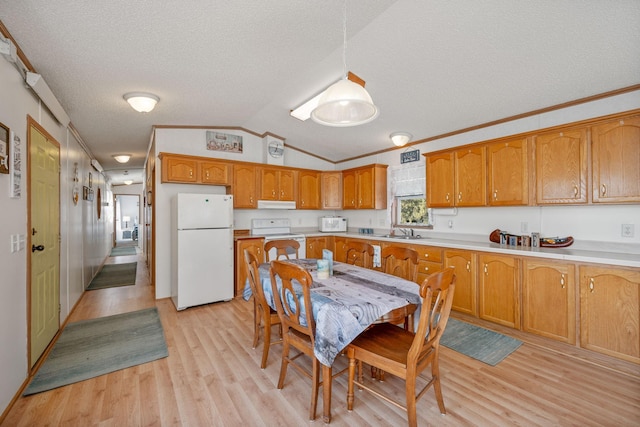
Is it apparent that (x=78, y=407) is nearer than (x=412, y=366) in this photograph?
No

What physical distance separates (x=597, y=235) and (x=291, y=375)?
3.21 meters

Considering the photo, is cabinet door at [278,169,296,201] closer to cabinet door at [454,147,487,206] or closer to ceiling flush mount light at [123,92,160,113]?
ceiling flush mount light at [123,92,160,113]

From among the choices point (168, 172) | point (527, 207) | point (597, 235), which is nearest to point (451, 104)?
point (527, 207)

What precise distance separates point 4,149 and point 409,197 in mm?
4631

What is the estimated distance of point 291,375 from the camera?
7.57 ft

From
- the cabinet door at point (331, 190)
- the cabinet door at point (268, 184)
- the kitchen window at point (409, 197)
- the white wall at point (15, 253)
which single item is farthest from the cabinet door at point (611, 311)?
the white wall at point (15, 253)

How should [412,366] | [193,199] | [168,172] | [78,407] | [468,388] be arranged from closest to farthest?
[412,366], [78,407], [468,388], [193,199], [168,172]

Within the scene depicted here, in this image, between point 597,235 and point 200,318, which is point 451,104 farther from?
point 200,318

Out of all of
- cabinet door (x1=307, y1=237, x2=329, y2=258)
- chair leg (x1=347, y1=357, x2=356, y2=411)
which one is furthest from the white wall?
cabinet door (x1=307, y1=237, x2=329, y2=258)

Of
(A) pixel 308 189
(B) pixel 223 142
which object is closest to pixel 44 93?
(B) pixel 223 142

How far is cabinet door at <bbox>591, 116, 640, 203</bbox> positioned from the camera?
2451 mm

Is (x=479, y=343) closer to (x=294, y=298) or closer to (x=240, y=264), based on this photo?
(x=294, y=298)

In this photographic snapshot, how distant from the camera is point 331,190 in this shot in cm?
575

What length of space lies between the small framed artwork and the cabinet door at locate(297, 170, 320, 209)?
3893 millimetres
